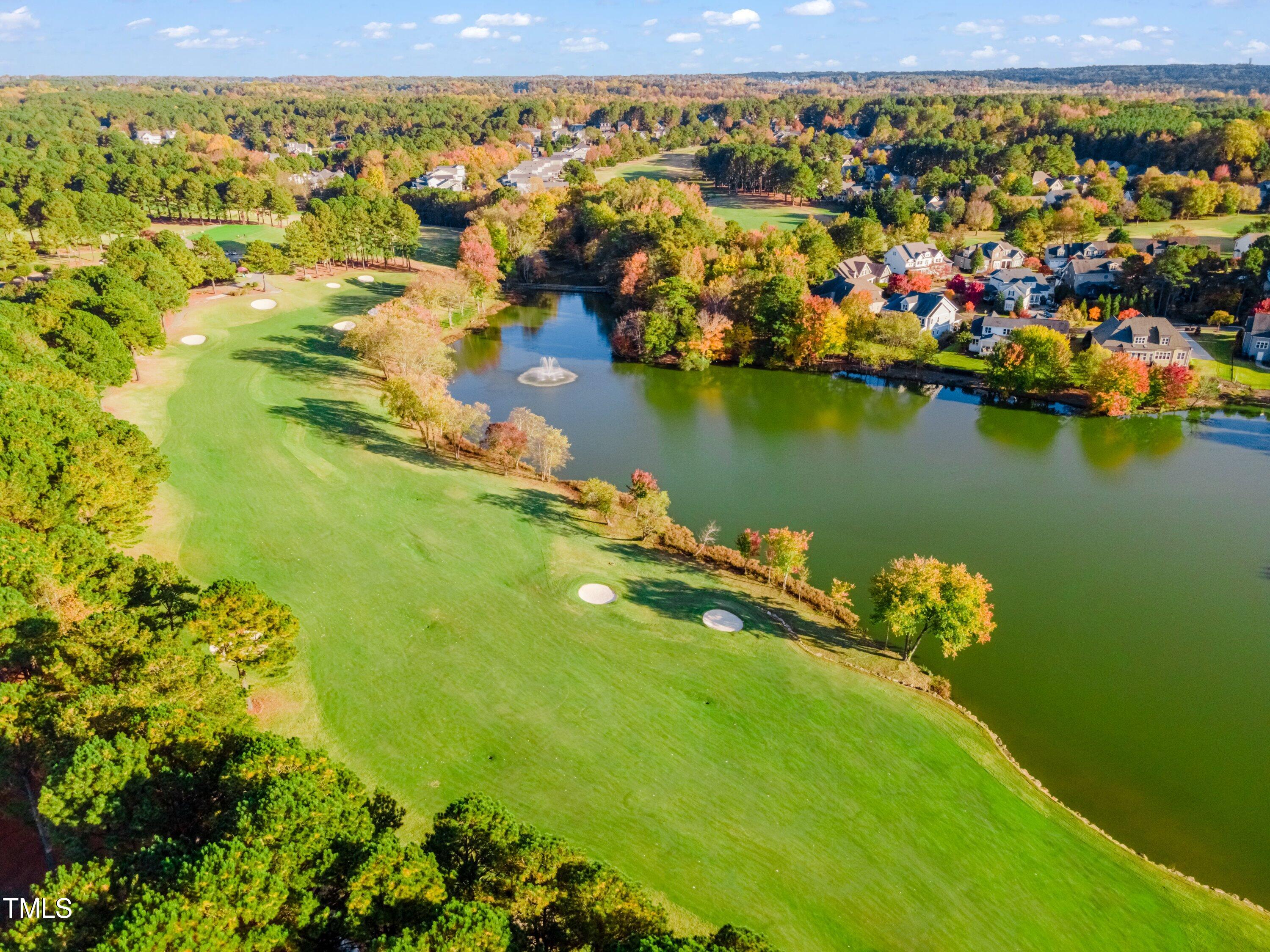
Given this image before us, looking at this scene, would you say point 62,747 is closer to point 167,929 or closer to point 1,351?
point 167,929

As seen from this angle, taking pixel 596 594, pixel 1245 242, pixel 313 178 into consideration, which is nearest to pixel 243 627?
pixel 596 594

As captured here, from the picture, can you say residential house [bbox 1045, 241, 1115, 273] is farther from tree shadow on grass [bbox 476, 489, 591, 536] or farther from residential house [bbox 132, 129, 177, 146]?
residential house [bbox 132, 129, 177, 146]

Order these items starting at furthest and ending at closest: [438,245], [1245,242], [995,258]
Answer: [438,245] → [995,258] → [1245,242]

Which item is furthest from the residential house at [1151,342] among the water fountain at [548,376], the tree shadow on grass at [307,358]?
the tree shadow on grass at [307,358]

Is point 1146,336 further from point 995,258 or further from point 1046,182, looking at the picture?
point 1046,182

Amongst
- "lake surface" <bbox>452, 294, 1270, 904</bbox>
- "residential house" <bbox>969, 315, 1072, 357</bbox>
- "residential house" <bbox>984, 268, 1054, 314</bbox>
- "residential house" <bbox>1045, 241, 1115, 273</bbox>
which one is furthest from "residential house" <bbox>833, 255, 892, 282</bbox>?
"lake surface" <bbox>452, 294, 1270, 904</bbox>

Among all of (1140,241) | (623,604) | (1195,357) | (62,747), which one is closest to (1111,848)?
(623,604)

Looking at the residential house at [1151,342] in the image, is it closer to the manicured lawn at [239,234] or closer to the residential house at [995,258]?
the residential house at [995,258]
